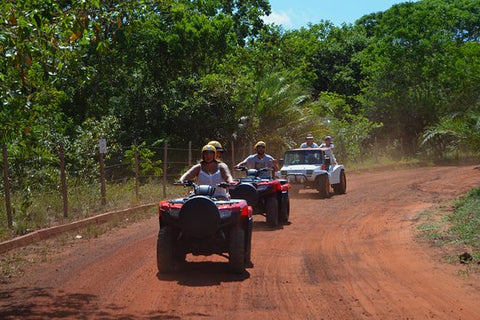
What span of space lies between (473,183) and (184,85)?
1228 cm

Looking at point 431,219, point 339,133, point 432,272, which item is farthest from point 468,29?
point 432,272

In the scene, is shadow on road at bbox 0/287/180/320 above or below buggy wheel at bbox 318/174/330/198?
below

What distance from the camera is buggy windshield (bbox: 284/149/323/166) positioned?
2115 centimetres

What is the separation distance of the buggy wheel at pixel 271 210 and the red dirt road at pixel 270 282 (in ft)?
0.69

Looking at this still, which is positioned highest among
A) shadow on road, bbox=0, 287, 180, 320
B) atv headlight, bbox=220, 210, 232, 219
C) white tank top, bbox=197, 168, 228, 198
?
white tank top, bbox=197, 168, 228, 198

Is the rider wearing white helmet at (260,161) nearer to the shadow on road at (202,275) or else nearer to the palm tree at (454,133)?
the shadow on road at (202,275)

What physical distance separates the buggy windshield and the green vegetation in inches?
164

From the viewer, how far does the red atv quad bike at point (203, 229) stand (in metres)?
9.14

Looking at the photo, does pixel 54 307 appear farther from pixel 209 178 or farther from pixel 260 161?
pixel 260 161

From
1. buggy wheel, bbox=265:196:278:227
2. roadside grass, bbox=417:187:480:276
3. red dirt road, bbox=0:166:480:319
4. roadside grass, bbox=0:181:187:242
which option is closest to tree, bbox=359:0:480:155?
roadside grass, bbox=0:181:187:242

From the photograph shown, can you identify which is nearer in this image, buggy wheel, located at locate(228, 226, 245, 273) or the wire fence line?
buggy wheel, located at locate(228, 226, 245, 273)

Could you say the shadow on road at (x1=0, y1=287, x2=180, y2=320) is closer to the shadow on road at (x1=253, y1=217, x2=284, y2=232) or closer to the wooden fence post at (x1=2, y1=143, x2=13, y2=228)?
the wooden fence post at (x1=2, y1=143, x2=13, y2=228)

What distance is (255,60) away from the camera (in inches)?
1351

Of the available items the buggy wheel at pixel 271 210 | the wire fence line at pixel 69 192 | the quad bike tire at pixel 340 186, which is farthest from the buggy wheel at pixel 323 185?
the buggy wheel at pixel 271 210
